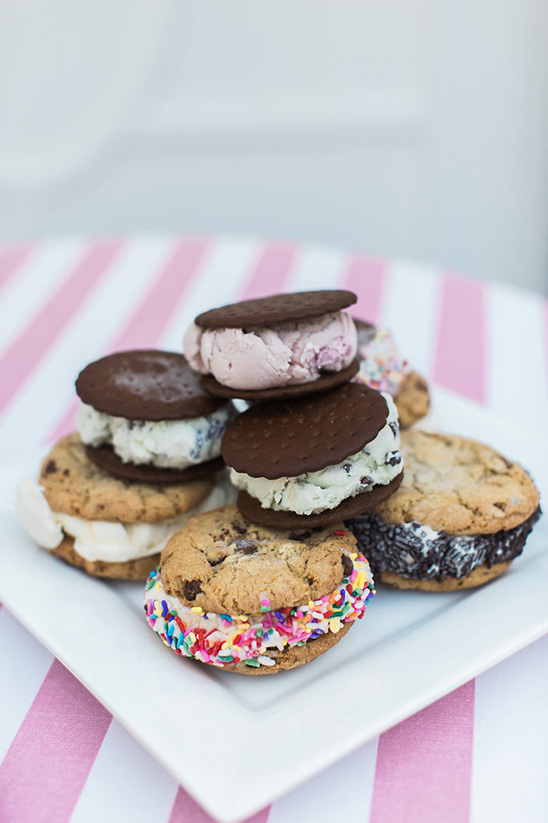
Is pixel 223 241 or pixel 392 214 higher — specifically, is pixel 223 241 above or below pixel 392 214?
above

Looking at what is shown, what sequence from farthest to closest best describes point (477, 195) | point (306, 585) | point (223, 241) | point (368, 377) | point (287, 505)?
point (477, 195), point (223, 241), point (368, 377), point (287, 505), point (306, 585)

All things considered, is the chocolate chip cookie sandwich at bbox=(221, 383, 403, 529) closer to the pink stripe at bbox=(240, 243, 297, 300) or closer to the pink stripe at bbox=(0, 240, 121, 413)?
the pink stripe at bbox=(0, 240, 121, 413)

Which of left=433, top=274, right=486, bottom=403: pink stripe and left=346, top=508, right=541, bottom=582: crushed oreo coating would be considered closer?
left=346, top=508, right=541, bottom=582: crushed oreo coating

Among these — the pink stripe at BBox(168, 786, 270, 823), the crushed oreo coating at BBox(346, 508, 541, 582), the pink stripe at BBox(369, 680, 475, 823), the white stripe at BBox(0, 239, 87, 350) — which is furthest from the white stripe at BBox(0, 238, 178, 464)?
the pink stripe at BBox(369, 680, 475, 823)

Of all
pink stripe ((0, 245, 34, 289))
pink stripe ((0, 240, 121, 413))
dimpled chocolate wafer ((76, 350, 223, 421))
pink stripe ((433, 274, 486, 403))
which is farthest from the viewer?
pink stripe ((0, 245, 34, 289))

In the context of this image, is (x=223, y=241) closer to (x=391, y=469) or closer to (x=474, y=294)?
(x=474, y=294)

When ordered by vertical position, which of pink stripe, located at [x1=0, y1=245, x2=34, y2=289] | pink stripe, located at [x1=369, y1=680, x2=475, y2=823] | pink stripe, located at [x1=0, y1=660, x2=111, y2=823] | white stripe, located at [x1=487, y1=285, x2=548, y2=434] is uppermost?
pink stripe, located at [x1=0, y1=245, x2=34, y2=289]

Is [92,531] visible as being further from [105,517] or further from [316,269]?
[316,269]

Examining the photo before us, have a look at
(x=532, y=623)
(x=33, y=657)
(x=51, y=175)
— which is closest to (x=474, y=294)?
(x=532, y=623)
